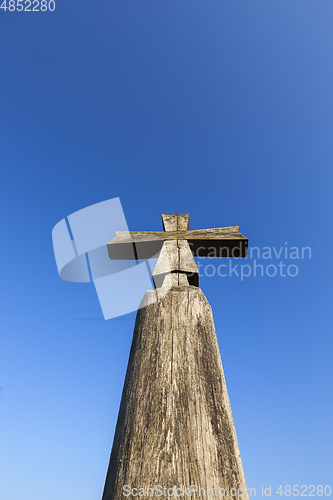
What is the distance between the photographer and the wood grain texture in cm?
107

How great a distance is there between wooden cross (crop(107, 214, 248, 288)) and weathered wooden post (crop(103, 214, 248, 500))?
0.70 metres

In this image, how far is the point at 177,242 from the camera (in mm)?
2389

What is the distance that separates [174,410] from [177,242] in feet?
4.58

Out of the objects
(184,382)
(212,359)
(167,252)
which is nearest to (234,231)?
(167,252)

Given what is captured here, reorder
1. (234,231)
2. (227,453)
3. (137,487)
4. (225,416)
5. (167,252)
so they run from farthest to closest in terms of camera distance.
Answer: (234,231) → (167,252) → (225,416) → (227,453) → (137,487)

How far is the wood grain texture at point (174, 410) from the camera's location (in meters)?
1.07

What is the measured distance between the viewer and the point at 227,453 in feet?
3.74

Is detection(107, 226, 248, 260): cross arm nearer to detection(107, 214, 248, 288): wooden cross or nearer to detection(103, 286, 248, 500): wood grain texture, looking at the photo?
detection(107, 214, 248, 288): wooden cross

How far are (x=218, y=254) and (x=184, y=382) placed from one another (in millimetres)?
1451

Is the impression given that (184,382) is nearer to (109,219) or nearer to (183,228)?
(183,228)

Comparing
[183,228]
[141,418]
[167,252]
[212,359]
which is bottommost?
[141,418]

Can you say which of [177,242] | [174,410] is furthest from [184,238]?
[174,410]

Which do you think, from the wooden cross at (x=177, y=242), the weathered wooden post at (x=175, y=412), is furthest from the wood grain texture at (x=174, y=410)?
the wooden cross at (x=177, y=242)

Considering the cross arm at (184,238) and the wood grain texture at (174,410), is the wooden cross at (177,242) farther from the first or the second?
the wood grain texture at (174,410)
